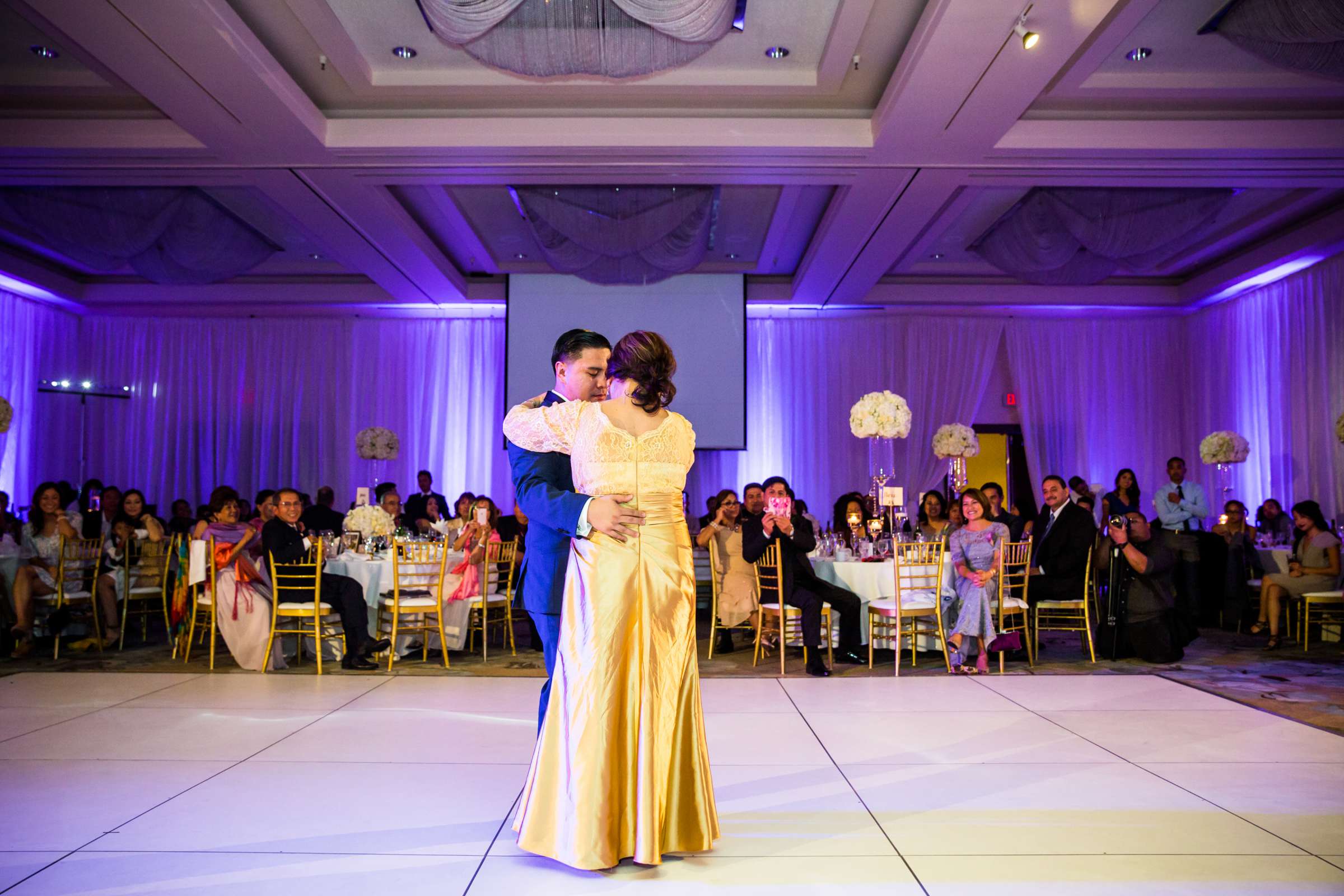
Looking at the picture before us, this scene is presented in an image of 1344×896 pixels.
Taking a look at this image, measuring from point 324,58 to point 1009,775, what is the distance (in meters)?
6.35

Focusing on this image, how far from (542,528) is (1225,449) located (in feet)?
33.7

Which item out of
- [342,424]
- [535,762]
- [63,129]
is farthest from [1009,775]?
[342,424]

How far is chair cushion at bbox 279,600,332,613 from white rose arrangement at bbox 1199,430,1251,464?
9600 mm

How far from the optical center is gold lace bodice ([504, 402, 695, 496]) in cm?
298

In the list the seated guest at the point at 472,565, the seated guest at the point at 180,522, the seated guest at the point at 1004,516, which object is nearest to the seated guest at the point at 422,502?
the seated guest at the point at 180,522

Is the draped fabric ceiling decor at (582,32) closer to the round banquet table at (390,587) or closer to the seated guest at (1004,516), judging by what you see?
the round banquet table at (390,587)

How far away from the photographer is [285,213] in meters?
9.57

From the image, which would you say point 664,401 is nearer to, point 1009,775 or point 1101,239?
point 1009,775

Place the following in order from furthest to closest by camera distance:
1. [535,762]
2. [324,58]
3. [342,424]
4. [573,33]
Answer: [342,424] < [324,58] < [573,33] < [535,762]

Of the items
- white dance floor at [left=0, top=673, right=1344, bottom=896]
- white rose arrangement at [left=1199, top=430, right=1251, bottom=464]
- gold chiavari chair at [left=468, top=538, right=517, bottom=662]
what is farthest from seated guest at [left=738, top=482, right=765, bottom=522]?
white rose arrangement at [left=1199, top=430, right=1251, bottom=464]

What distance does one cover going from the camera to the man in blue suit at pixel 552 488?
3127mm

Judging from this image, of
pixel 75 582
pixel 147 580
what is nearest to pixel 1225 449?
pixel 147 580

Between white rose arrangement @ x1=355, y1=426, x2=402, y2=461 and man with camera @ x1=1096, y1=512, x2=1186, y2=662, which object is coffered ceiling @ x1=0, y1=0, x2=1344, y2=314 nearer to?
man with camera @ x1=1096, y1=512, x2=1186, y2=662

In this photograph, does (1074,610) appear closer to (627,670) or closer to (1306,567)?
(1306,567)
